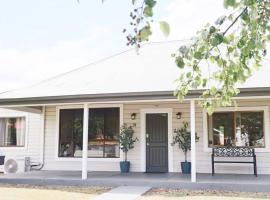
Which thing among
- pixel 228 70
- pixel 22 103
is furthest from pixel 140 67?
pixel 228 70

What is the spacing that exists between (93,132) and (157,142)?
2277 millimetres

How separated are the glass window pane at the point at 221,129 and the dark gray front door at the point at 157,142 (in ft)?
4.76

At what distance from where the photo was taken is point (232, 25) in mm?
3180

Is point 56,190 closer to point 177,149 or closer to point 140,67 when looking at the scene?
point 177,149

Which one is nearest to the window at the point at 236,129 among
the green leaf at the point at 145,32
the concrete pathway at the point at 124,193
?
the concrete pathway at the point at 124,193

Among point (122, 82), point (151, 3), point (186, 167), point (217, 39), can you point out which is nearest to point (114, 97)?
point (122, 82)

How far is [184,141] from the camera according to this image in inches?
461

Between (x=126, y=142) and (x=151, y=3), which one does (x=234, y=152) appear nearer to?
(x=126, y=142)

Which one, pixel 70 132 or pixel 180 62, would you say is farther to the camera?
pixel 70 132

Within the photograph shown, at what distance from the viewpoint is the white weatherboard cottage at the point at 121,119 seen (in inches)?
417

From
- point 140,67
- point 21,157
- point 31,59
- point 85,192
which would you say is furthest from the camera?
point 31,59

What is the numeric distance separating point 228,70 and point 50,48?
32113 mm

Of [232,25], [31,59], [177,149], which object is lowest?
[177,149]

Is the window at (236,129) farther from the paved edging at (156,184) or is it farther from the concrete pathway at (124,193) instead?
the concrete pathway at (124,193)
